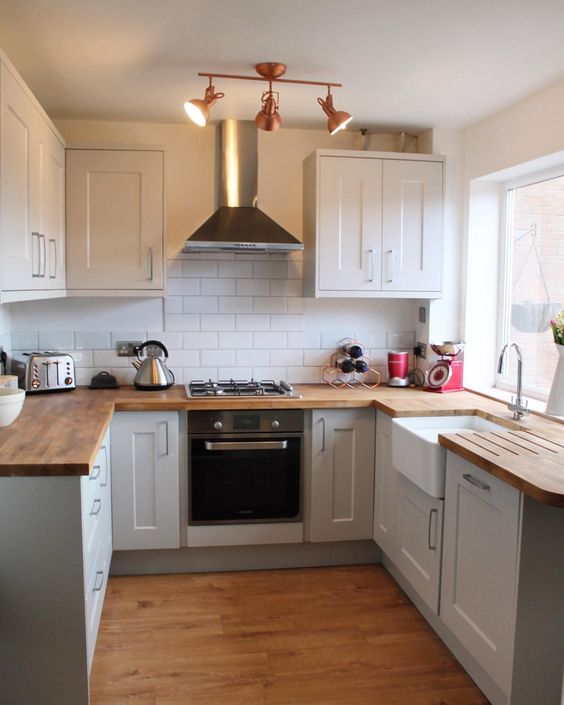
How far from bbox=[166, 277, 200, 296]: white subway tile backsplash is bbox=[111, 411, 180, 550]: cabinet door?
2.72 feet

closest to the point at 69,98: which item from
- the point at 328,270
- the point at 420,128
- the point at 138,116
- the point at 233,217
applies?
the point at 138,116

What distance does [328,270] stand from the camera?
362 centimetres

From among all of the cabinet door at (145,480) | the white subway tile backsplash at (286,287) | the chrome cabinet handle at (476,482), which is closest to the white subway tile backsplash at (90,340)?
the cabinet door at (145,480)

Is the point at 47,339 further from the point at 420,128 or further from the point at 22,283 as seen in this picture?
the point at 420,128

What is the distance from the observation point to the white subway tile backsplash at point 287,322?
12.9ft

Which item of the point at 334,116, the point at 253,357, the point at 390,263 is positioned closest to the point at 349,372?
the point at 253,357

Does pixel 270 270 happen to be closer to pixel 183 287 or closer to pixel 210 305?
pixel 210 305

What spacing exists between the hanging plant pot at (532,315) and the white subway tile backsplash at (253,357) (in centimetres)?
142

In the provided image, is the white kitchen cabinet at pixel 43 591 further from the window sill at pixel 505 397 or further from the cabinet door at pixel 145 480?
the window sill at pixel 505 397

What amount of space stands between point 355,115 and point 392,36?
1.08 m

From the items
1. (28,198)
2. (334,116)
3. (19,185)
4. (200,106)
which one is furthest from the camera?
(334,116)

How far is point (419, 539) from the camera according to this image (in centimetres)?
287

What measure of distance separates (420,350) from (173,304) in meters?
1.50

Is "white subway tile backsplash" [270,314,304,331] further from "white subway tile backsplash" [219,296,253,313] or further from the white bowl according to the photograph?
the white bowl
